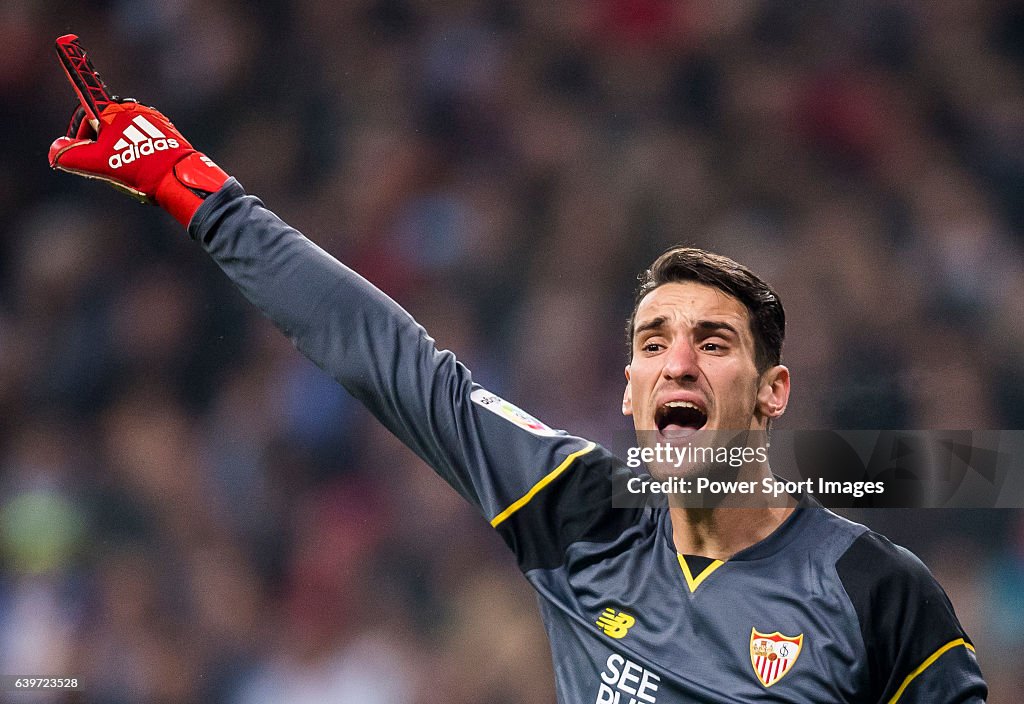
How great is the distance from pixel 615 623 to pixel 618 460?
0.98ft

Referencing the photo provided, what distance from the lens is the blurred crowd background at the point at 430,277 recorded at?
3352 mm

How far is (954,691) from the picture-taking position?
168cm

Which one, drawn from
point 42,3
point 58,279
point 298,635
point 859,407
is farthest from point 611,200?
point 42,3

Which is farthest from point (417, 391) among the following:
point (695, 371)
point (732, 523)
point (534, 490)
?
point (732, 523)

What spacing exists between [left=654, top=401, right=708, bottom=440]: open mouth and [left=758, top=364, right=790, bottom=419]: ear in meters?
0.12

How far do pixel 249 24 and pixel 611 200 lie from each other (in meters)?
1.50

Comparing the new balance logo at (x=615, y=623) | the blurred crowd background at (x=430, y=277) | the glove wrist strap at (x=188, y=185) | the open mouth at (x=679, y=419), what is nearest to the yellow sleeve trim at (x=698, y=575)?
the new balance logo at (x=615, y=623)

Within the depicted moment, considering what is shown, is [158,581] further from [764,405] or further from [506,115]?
[764,405]

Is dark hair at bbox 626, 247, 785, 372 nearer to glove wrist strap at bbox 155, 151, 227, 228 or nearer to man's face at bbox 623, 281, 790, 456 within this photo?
man's face at bbox 623, 281, 790, 456

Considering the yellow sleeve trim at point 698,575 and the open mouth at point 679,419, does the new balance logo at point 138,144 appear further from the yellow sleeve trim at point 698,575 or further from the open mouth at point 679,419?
the yellow sleeve trim at point 698,575

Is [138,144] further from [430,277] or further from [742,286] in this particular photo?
[430,277]

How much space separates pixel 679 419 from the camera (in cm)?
198

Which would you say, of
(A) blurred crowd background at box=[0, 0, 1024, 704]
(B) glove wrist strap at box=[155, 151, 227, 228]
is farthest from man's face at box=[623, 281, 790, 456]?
(A) blurred crowd background at box=[0, 0, 1024, 704]

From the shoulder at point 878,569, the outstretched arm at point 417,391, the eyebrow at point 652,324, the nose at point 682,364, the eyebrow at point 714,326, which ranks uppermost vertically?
the eyebrow at point 714,326
